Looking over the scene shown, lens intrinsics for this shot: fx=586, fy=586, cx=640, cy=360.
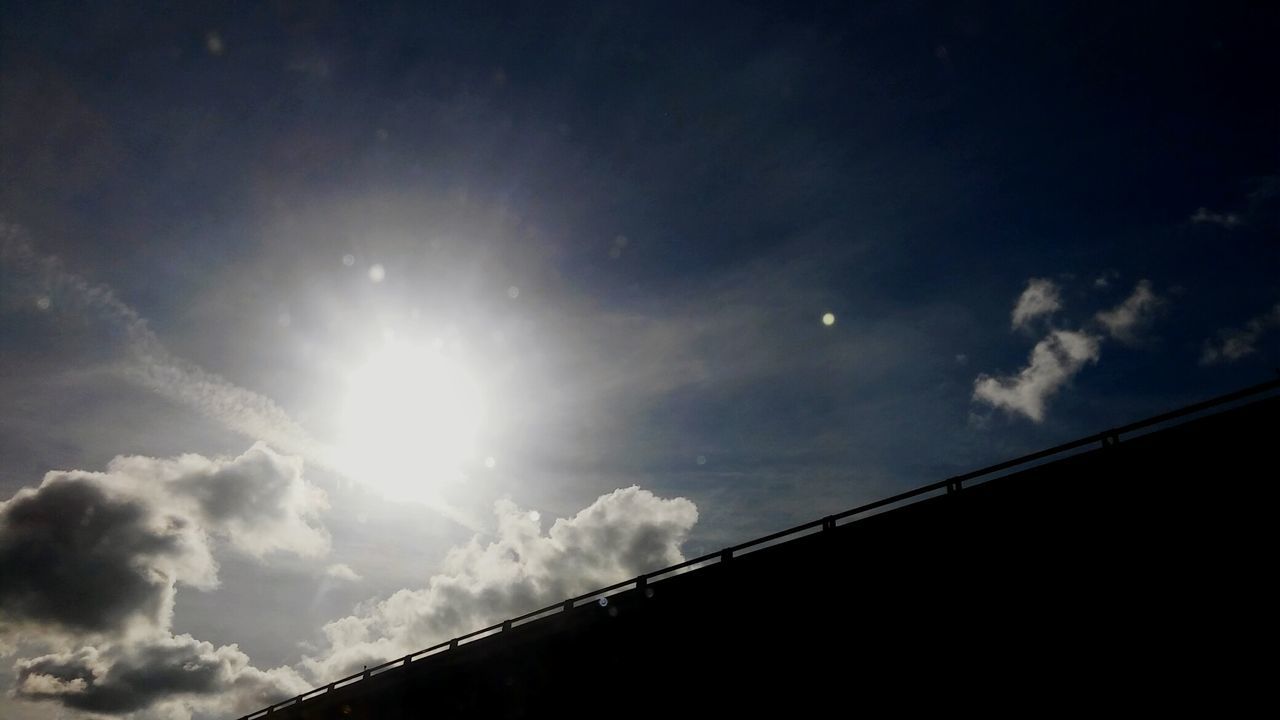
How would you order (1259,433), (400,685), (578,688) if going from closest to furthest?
(1259,433), (578,688), (400,685)

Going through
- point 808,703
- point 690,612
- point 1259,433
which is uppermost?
point 1259,433

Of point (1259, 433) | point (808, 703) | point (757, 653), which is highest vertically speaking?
point (1259, 433)

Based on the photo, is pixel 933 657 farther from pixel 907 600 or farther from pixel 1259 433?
pixel 1259 433

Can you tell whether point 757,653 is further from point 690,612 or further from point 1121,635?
point 1121,635

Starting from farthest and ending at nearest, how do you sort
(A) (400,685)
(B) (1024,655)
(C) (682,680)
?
1. (A) (400,685)
2. (C) (682,680)
3. (B) (1024,655)

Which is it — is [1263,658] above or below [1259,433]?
below

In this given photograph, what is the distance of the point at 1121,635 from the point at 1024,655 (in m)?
1.20

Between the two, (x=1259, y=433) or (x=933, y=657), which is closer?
(x=1259, y=433)

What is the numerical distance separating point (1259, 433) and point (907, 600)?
5.09 metres

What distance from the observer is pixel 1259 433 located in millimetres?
7574

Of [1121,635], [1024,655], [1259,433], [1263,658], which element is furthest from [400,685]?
[1259,433]

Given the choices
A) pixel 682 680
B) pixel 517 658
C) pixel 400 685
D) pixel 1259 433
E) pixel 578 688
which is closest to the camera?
pixel 1259 433

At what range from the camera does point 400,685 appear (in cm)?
1764

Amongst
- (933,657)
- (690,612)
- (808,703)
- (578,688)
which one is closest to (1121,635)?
(933,657)
